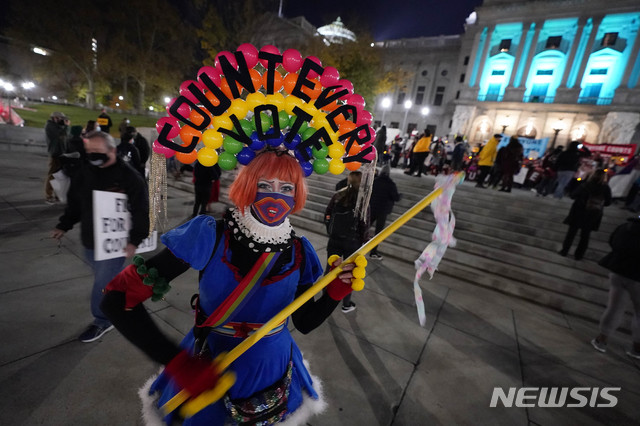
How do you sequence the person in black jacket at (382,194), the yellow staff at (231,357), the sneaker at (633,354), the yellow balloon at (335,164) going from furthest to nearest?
the person in black jacket at (382,194) → the sneaker at (633,354) → the yellow balloon at (335,164) → the yellow staff at (231,357)

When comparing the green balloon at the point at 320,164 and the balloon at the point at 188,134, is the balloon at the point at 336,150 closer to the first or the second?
the green balloon at the point at 320,164

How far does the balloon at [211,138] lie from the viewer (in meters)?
1.44

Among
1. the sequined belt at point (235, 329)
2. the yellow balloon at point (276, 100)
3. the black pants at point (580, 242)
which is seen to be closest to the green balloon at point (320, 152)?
the yellow balloon at point (276, 100)

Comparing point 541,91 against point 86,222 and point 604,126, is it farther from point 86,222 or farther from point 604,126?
point 86,222

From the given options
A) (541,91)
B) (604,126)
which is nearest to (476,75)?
(541,91)

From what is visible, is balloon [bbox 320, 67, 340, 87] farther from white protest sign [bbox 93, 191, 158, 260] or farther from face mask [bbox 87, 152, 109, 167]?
face mask [bbox 87, 152, 109, 167]

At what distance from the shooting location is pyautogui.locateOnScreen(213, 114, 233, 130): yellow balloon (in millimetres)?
1437

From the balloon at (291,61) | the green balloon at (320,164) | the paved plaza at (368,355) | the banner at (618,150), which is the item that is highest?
the banner at (618,150)

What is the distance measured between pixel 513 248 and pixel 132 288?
290 inches

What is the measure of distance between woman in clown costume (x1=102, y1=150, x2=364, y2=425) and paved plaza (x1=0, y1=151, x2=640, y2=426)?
1271 mm

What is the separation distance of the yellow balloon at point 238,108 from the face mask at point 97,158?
1.90 m

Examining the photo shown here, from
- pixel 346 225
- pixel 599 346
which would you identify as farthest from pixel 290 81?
pixel 599 346

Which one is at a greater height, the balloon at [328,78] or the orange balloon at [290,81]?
the balloon at [328,78]

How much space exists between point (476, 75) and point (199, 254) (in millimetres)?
39618
